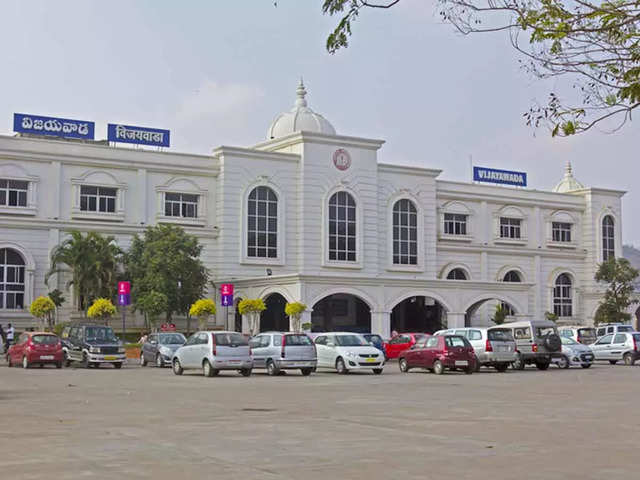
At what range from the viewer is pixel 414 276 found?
60875 millimetres

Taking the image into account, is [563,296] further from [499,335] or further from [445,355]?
[445,355]

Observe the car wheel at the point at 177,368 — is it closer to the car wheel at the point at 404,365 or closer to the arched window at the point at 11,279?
the car wheel at the point at 404,365

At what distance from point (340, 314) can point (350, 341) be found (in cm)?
2872

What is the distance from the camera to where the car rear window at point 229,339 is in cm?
2909

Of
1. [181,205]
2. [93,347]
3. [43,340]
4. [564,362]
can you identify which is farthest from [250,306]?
[564,362]

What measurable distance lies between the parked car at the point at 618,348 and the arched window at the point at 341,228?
21.5m

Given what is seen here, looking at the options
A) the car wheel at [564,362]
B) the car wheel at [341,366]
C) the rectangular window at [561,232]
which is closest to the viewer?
the car wheel at [341,366]

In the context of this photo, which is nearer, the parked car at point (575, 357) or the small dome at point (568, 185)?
the parked car at point (575, 357)

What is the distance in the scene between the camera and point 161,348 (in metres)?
35.7

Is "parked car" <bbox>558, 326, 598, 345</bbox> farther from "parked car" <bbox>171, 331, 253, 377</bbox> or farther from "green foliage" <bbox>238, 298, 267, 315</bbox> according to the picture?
"parked car" <bbox>171, 331, 253, 377</bbox>

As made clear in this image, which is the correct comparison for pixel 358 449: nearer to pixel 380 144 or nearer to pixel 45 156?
pixel 45 156

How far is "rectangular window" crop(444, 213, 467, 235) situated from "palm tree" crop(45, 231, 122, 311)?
976 inches

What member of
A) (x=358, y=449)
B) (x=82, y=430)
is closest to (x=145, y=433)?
(x=82, y=430)

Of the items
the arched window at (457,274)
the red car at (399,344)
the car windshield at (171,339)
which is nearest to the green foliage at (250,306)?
the red car at (399,344)
